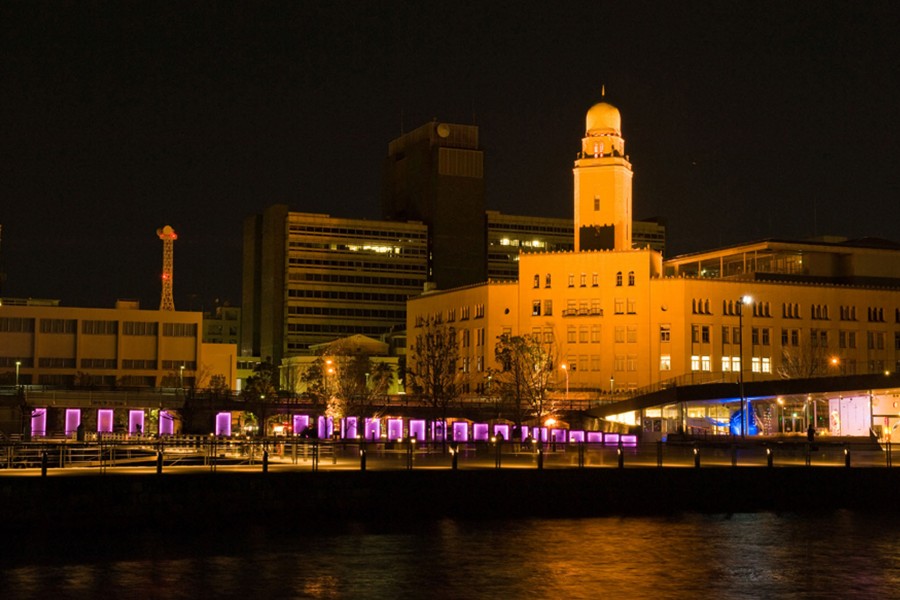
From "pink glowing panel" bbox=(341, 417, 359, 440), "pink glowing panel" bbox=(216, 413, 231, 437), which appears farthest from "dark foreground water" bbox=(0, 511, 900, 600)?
"pink glowing panel" bbox=(216, 413, 231, 437)

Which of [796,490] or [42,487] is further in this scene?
[796,490]

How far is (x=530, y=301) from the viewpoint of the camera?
164 meters

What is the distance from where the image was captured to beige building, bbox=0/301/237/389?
162375 mm

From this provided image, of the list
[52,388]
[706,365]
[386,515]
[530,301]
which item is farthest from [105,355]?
[386,515]

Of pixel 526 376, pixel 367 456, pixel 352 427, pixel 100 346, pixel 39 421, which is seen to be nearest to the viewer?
pixel 367 456

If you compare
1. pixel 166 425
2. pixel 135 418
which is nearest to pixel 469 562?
pixel 135 418

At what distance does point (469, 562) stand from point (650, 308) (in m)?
112

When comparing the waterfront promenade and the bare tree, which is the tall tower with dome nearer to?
the bare tree

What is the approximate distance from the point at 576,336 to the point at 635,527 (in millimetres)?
100494

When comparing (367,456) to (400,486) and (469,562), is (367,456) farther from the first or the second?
(469,562)

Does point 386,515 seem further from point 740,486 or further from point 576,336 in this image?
point 576,336

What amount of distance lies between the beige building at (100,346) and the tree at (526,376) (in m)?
42.6

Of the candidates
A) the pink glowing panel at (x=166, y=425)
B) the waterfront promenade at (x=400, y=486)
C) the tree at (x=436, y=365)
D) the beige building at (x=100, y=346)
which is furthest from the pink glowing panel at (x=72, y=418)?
the waterfront promenade at (x=400, y=486)

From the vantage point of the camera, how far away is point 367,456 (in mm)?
74625
